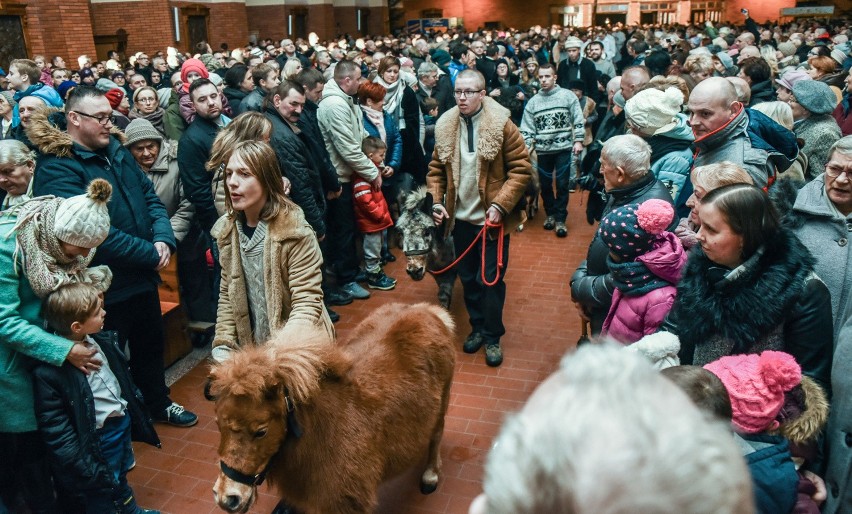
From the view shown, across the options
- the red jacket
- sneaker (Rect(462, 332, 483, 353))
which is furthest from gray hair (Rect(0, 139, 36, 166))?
sneaker (Rect(462, 332, 483, 353))

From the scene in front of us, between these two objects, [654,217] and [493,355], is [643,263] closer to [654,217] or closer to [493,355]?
[654,217]

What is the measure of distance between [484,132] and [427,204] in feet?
3.20

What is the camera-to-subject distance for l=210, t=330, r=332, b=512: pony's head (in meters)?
2.41

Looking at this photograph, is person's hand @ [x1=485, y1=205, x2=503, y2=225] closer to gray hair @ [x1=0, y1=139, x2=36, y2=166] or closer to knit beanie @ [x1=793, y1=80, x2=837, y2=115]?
knit beanie @ [x1=793, y1=80, x2=837, y2=115]

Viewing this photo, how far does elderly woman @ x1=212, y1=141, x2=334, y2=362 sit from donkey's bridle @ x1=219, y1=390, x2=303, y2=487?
64cm

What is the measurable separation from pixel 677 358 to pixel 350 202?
15.1 ft

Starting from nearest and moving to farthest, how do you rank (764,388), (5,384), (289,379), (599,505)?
(599,505) < (764,388) < (289,379) < (5,384)

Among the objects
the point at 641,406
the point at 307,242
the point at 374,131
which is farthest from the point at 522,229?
the point at 641,406

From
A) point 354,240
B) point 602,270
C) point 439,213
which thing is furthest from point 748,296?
point 354,240

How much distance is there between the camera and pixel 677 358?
2.81 m

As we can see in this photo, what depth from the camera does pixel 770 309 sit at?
2.44 meters

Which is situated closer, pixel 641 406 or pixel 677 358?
pixel 641 406

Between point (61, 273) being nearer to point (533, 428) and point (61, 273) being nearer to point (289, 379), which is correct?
point (289, 379)

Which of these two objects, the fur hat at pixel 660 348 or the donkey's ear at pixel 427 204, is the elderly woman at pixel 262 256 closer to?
the fur hat at pixel 660 348
